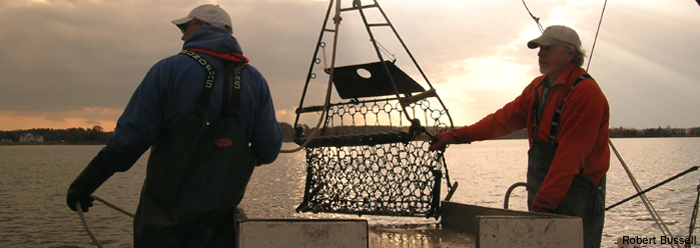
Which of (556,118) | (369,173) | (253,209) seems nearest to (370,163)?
(369,173)

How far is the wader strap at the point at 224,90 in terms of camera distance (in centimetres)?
208

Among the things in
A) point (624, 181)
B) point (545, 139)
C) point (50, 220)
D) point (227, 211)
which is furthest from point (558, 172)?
point (624, 181)

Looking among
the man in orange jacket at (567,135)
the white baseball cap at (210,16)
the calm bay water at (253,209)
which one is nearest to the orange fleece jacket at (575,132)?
the man in orange jacket at (567,135)

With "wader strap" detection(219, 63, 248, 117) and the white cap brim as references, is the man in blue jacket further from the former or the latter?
the white cap brim

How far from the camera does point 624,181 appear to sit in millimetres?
23312

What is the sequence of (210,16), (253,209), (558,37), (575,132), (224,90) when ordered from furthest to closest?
(253,209) < (558,37) < (575,132) < (210,16) < (224,90)

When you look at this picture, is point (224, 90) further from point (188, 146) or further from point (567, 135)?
point (567, 135)

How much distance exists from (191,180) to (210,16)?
0.87m

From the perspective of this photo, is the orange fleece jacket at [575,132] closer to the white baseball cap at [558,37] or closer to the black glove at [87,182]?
the white baseball cap at [558,37]

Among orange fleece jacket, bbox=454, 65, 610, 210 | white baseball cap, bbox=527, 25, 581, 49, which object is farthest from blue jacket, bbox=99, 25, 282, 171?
white baseball cap, bbox=527, 25, 581, 49

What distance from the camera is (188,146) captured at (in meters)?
2.05

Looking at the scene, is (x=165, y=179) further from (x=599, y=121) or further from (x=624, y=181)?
(x=624, y=181)

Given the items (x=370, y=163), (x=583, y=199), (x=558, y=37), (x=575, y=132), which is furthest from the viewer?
(x=370, y=163)

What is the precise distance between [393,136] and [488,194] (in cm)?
1541
